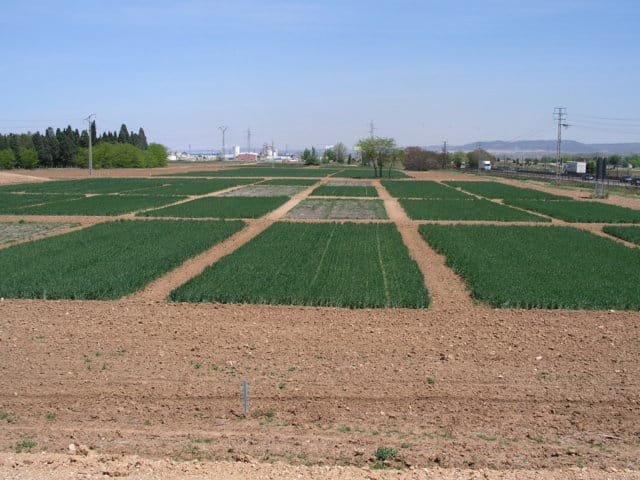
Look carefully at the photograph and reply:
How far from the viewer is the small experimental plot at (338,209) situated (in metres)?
40.8

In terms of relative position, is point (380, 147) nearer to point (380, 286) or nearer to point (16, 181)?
point (16, 181)

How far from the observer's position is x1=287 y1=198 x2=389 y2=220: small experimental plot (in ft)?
134

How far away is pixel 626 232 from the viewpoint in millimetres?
33125

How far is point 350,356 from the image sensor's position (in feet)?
40.5

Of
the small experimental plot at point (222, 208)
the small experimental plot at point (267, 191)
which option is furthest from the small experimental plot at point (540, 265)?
the small experimental plot at point (267, 191)

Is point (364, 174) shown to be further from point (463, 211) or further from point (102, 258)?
point (102, 258)

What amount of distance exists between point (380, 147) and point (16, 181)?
166 feet

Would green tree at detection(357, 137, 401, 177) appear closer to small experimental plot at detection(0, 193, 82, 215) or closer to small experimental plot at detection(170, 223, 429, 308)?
small experimental plot at detection(0, 193, 82, 215)

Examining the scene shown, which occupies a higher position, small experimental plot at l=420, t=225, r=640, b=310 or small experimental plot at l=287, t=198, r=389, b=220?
small experimental plot at l=287, t=198, r=389, b=220

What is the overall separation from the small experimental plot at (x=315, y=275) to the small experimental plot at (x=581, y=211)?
16164mm

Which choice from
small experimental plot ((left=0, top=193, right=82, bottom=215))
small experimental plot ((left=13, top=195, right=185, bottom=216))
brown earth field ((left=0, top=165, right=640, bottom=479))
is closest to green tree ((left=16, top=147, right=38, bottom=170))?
small experimental plot ((left=0, top=193, right=82, bottom=215))

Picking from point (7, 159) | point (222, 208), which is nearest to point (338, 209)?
point (222, 208)

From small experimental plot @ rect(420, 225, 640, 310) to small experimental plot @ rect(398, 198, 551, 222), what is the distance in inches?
203

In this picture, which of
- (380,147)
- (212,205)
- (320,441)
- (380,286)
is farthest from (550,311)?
(380,147)
